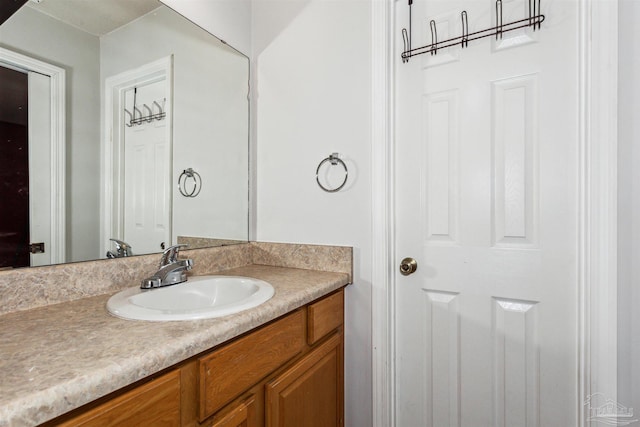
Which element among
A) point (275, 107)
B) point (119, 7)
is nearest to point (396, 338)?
point (275, 107)

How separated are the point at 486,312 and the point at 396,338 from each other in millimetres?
379

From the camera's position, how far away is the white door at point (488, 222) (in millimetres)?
1097

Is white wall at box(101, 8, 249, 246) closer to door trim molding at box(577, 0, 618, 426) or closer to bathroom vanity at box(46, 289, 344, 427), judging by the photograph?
bathroom vanity at box(46, 289, 344, 427)

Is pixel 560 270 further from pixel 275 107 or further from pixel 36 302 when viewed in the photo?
pixel 36 302

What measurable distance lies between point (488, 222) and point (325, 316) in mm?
715

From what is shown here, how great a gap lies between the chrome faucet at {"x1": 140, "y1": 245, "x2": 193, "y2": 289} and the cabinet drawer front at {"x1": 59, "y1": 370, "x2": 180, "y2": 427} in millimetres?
497

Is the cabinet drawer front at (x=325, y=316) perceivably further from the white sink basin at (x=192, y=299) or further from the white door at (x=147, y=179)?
the white door at (x=147, y=179)

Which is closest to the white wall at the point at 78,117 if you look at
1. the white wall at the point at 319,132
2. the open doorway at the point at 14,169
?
the open doorway at the point at 14,169

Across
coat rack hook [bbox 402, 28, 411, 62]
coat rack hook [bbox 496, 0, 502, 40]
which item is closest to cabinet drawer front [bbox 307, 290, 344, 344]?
coat rack hook [bbox 402, 28, 411, 62]

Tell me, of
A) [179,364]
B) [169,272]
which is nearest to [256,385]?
Answer: [179,364]

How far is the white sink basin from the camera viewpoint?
0.80 m

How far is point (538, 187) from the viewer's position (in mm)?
1131

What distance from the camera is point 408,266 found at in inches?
52.4

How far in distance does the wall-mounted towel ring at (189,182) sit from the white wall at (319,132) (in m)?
0.31
